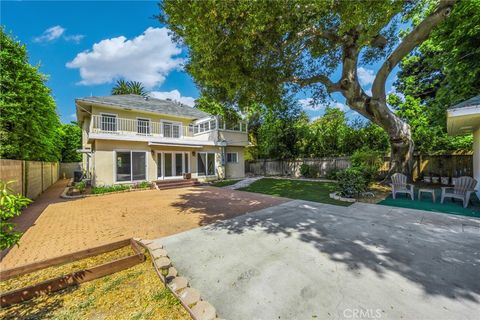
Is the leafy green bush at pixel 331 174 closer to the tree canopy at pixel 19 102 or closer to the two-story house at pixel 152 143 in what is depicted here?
the two-story house at pixel 152 143

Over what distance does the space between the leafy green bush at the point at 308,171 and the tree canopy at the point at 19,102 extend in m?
18.6

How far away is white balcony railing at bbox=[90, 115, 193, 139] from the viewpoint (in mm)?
13719

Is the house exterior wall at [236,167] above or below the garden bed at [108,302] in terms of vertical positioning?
above

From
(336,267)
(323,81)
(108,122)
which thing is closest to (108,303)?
(336,267)

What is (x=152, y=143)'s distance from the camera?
14156mm

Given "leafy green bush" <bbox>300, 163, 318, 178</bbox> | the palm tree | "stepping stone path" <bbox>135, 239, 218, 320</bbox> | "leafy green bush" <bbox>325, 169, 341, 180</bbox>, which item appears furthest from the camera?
the palm tree

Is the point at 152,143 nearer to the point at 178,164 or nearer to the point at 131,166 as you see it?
the point at 131,166

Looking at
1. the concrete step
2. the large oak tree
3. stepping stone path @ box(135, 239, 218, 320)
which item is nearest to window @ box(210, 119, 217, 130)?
the concrete step

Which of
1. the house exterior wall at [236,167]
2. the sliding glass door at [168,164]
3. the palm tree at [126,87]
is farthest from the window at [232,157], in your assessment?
the palm tree at [126,87]

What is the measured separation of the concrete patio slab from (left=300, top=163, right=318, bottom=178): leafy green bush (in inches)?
436

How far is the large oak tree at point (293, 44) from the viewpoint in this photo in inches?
217

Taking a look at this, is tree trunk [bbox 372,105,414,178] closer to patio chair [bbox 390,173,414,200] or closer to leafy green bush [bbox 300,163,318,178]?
patio chair [bbox 390,173,414,200]

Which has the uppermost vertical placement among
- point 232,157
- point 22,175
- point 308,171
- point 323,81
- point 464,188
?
point 323,81

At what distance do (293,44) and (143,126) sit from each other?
12751 mm
